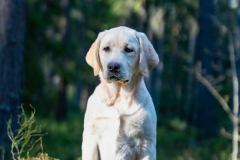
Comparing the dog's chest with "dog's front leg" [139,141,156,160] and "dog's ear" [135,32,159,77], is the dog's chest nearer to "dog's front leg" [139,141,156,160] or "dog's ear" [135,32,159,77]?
"dog's front leg" [139,141,156,160]

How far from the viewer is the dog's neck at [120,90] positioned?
9.32ft

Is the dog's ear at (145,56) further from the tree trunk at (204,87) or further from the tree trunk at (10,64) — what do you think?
the tree trunk at (204,87)

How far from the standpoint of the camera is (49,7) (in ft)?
38.5

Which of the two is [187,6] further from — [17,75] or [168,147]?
[17,75]

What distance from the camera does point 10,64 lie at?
5.31 meters

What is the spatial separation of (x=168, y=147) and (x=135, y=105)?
1004cm

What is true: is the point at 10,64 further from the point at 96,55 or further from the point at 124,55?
the point at 124,55

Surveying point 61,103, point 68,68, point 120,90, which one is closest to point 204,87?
point 68,68

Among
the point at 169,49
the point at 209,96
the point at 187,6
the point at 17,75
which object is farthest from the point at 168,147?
the point at 169,49

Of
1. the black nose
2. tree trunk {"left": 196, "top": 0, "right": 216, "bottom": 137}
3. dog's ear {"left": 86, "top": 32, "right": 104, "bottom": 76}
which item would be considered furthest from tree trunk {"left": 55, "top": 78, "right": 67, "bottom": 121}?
the black nose

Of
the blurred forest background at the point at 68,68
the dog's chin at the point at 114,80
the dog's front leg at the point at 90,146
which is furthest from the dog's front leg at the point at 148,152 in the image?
the blurred forest background at the point at 68,68

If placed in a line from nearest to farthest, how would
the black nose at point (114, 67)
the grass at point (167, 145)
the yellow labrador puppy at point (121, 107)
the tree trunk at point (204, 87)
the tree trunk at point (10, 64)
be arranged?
1. the black nose at point (114, 67)
2. the yellow labrador puppy at point (121, 107)
3. the tree trunk at point (10, 64)
4. the grass at point (167, 145)
5. the tree trunk at point (204, 87)

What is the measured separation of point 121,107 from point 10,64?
3.20m

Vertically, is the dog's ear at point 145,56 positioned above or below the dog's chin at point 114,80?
above
